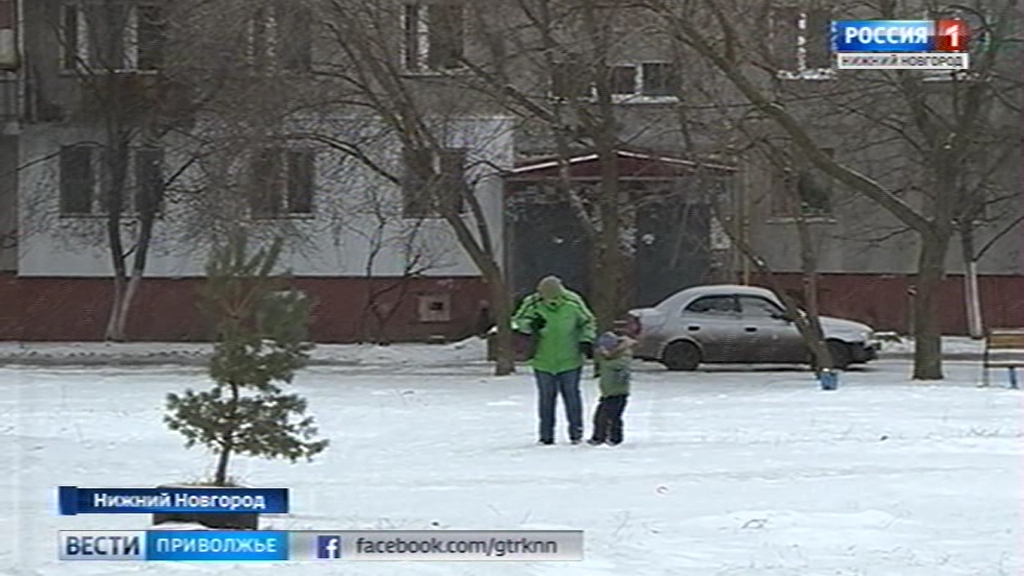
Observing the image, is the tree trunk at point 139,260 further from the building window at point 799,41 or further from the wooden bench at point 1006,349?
the wooden bench at point 1006,349

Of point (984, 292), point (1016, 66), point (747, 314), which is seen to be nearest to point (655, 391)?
point (747, 314)

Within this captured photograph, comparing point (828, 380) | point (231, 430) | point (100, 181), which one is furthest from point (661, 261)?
point (231, 430)

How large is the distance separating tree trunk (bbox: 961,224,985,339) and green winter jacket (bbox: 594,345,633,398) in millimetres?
22640

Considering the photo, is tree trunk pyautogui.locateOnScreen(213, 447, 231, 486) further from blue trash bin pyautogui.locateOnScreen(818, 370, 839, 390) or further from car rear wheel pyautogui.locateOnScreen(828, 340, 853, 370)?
car rear wheel pyautogui.locateOnScreen(828, 340, 853, 370)

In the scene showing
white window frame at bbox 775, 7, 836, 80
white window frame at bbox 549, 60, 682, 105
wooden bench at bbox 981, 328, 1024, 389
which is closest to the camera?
wooden bench at bbox 981, 328, 1024, 389

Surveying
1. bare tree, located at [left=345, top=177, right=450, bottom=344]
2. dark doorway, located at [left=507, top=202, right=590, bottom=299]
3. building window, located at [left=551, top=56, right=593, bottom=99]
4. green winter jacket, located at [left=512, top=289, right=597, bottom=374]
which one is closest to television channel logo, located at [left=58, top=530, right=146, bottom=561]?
green winter jacket, located at [left=512, top=289, right=597, bottom=374]

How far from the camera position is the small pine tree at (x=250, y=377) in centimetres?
1122

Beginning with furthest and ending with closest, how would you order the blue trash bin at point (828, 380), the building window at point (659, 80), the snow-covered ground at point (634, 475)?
the building window at point (659, 80) < the blue trash bin at point (828, 380) < the snow-covered ground at point (634, 475)

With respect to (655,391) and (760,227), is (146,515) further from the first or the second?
(760,227)

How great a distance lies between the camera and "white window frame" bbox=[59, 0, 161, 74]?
128 ft

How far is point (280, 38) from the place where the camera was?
27.4 m

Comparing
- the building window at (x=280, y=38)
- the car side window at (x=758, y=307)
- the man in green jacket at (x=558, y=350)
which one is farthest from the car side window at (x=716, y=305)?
the man in green jacket at (x=558, y=350)

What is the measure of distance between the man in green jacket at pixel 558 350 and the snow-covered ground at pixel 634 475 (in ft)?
1.34

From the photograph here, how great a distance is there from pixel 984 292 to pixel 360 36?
18.2 m
